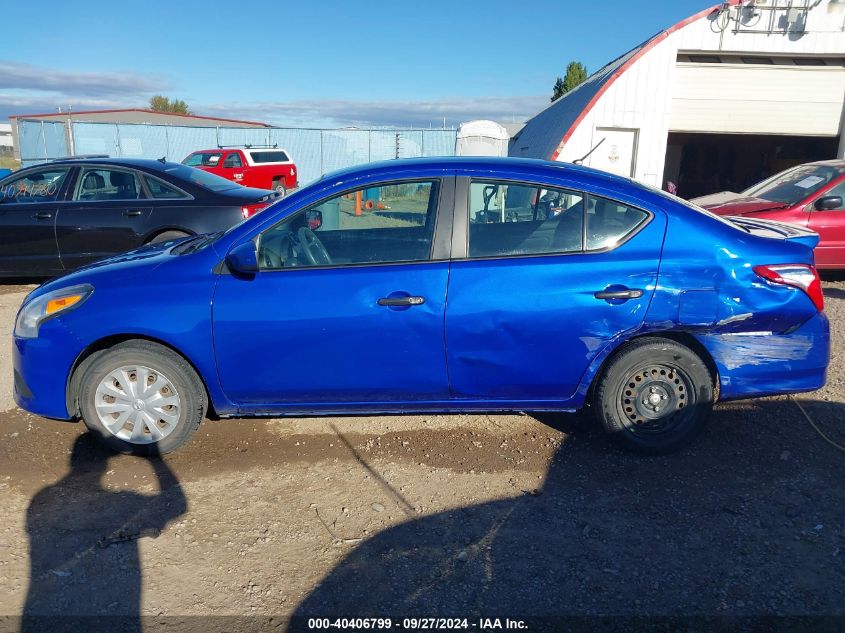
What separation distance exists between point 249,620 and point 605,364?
2306 mm

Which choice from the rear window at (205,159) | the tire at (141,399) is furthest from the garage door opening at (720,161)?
the tire at (141,399)

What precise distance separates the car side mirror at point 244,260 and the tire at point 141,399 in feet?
2.12

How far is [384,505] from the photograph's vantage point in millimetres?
3428

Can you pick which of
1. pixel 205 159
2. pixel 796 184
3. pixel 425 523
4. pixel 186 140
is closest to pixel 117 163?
pixel 425 523

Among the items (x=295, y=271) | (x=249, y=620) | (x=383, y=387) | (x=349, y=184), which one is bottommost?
(x=249, y=620)

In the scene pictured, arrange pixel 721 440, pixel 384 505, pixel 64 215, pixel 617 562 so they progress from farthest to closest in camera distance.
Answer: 1. pixel 64 215
2. pixel 721 440
3. pixel 384 505
4. pixel 617 562

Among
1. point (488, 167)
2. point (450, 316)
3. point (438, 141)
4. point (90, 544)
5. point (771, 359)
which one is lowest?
point (90, 544)

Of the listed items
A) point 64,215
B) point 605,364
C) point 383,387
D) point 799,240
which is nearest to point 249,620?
point 383,387

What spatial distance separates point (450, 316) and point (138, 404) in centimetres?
190

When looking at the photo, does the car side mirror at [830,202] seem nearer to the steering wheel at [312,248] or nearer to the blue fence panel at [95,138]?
the steering wheel at [312,248]

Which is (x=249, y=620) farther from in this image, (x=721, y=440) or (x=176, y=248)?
(x=721, y=440)

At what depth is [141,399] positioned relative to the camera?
12.5ft

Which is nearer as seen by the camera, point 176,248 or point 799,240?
point 799,240

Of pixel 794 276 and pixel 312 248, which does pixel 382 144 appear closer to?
→ pixel 312 248
